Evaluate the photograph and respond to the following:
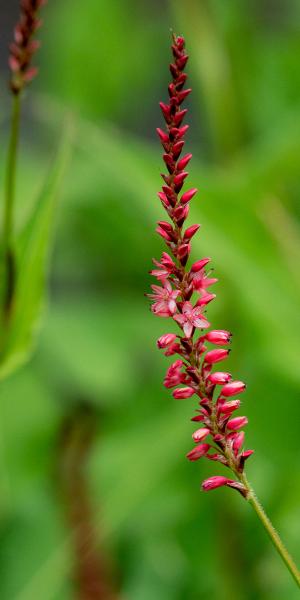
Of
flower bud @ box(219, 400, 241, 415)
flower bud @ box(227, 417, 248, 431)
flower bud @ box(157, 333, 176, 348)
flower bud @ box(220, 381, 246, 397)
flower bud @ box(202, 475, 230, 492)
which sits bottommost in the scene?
flower bud @ box(202, 475, 230, 492)

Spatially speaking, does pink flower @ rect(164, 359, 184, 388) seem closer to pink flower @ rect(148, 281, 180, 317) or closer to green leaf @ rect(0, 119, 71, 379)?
pink flower @ rect(148, 281, 180, 317)

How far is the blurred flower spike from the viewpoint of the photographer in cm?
51

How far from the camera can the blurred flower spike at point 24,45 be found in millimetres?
509

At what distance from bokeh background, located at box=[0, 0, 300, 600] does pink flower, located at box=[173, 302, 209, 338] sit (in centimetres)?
43

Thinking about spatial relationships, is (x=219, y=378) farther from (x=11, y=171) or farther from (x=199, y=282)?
(x=11, y=171)

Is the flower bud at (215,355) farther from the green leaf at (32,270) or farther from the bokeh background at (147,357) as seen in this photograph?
the bokeh background at (147,357)

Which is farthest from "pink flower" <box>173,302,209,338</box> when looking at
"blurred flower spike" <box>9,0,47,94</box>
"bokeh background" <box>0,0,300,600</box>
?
"bokeh background" <box>0,0,300,600</box>

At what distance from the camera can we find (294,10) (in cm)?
163

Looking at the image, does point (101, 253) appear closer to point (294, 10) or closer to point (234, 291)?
point (234, 291)

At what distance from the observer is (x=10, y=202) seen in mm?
598

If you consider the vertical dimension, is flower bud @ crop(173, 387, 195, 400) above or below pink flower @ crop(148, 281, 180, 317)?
below

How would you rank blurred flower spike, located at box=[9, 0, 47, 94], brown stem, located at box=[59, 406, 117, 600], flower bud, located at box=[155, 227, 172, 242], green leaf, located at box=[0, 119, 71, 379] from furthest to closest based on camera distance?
brown stem, located at box=[59, 406, 117, 600]
green leaf, located at box=[0, 119, 71, 379]
blurred flower spike, located at box=[9, 0, 47, 94]
flower bud, located at box=[155, 227, 172, 242]

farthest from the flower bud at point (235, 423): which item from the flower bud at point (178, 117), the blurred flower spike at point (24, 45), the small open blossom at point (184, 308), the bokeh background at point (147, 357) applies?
the bokeh background at point (147, 357)

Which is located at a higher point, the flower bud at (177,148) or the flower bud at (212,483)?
the flower bud at (177,148)
